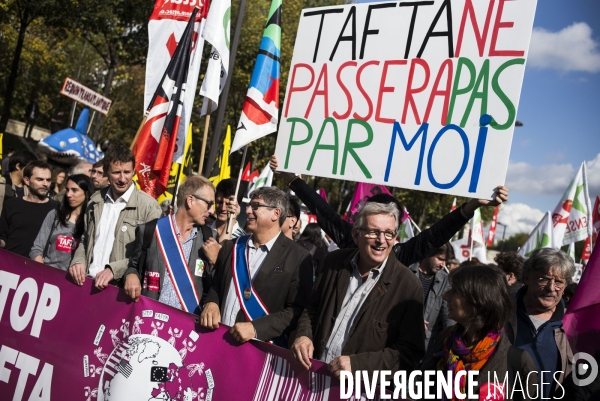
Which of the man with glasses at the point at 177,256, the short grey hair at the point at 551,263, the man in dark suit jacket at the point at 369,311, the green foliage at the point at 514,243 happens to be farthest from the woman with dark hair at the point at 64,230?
the green foliage at the point at 514,243

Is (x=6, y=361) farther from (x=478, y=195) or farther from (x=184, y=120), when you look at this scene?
(x=478, y=195)

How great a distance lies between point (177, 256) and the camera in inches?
162

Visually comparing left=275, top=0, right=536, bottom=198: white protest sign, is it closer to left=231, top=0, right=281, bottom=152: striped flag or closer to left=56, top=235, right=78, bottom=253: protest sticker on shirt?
left=231, top=0, right=281, bottom=152: striped flag

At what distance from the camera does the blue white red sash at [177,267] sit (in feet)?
13.5

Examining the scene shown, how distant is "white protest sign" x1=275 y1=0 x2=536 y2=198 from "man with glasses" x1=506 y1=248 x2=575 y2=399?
590 millimetres

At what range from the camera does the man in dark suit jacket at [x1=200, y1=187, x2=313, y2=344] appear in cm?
377

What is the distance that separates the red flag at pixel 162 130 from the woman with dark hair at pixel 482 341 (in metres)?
3.17

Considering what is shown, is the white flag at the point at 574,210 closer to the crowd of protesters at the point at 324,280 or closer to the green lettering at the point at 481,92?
the crowd of protesters at the point at 324,280

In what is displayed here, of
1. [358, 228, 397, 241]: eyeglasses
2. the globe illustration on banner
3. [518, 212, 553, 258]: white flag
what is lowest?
the globe illustration on banner

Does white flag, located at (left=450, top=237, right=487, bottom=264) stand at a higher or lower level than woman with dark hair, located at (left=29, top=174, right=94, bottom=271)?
higher

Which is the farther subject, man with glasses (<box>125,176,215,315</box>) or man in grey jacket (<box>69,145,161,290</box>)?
man in grey jacket (<box>69,145,161,290</box>)

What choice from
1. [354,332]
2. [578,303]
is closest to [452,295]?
[354,332]

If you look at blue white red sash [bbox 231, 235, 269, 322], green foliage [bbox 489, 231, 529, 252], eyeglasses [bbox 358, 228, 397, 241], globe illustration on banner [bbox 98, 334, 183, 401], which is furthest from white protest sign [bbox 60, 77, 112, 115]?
green foliage [bbox 489, 231, 529, 252]

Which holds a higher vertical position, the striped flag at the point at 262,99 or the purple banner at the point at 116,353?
the striped flag at the point at 262,99
